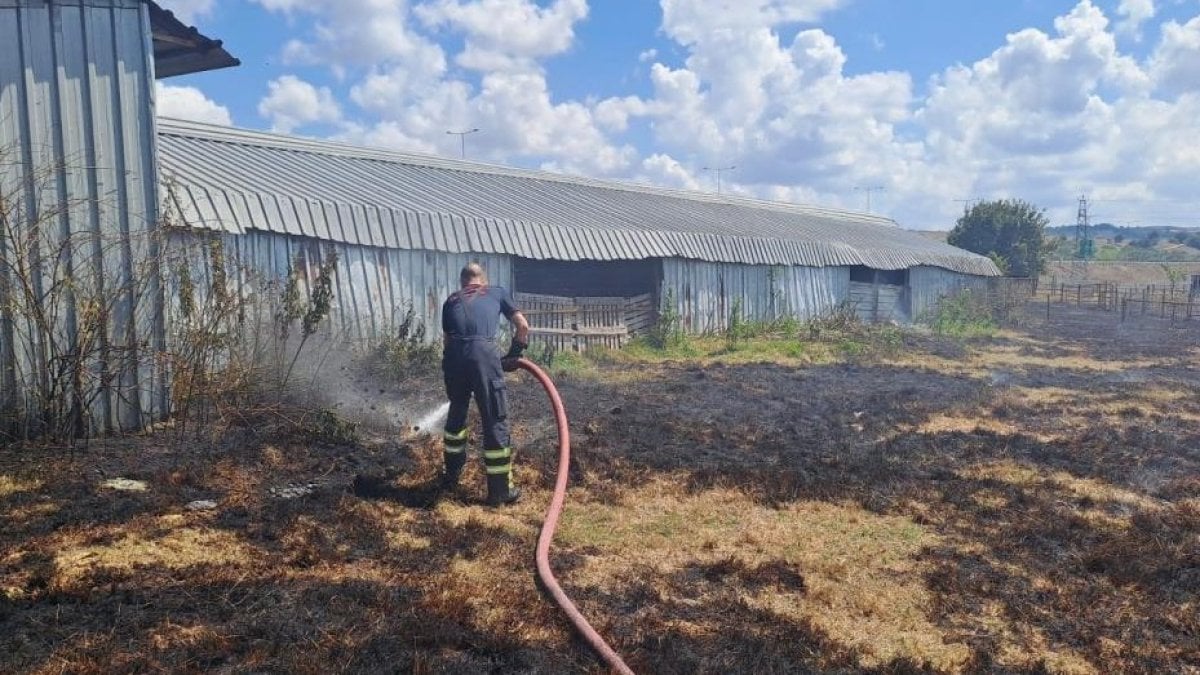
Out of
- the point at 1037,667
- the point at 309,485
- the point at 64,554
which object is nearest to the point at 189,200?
the point at 309,485

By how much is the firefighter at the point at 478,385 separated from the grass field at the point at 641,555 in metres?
0.27

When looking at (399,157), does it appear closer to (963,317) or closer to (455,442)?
(455,442)

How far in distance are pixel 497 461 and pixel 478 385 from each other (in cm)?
59

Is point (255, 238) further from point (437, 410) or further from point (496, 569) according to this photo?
point (496, 569)

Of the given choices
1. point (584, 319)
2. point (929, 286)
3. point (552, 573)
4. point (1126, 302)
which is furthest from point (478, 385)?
point (1126, 302)

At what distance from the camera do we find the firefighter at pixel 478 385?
233 inches

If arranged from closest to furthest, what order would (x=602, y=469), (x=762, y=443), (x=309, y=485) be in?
(x=309, y=485) → (x=602, y=469) → (x=762, y=443)

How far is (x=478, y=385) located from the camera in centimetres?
593

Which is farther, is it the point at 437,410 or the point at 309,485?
the point at 437,410

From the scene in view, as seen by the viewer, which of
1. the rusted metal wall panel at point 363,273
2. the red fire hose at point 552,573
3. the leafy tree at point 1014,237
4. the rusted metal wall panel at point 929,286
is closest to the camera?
the red fire hose at point 552,573

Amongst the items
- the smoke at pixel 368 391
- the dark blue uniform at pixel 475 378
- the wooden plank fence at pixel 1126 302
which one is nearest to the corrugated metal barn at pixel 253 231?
the smoke at pixel 368 391

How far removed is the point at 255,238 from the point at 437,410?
3.37 meters

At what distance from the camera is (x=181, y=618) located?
366 centimetres

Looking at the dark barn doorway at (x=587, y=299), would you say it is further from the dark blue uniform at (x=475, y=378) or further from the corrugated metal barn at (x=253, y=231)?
the dark blue uniform at (x=475, y=378)
